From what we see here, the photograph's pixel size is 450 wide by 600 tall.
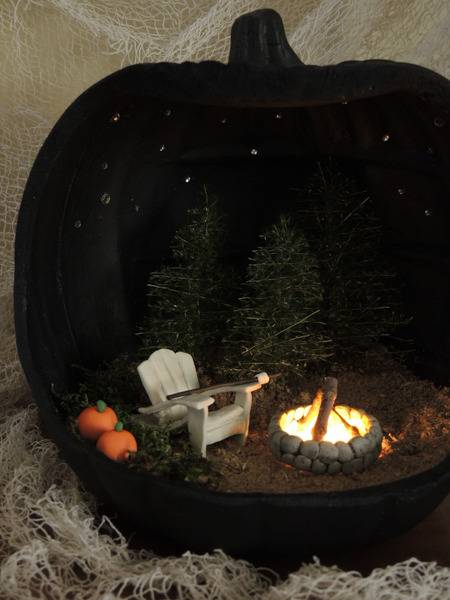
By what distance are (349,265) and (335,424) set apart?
12.7 inches

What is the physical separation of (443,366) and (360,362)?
14 cm

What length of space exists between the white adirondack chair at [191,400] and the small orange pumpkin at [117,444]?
0.08 meters

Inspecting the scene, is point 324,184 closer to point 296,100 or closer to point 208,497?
point 296,100

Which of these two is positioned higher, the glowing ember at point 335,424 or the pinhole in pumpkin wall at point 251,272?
the pinhole in pumpkin wall at point 251,272

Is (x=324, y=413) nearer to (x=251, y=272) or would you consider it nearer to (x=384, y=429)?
(x=384, y=429)

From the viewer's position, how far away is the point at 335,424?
121 cm

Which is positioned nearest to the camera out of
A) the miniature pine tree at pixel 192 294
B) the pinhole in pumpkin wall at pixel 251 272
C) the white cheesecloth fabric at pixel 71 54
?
the pinhole in pumpkin wall at pixel 251 272

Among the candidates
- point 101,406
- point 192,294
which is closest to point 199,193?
point 192,294

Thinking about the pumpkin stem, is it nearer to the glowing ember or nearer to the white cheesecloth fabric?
the white cheesecloth fabric

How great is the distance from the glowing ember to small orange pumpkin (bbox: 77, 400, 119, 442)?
240mm

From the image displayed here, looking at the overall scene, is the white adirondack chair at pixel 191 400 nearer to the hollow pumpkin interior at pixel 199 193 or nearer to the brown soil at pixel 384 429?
the brown soil at pixel 384 429

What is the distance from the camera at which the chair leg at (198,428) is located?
1155 millimetres

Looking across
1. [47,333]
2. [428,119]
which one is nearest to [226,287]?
[47,333]

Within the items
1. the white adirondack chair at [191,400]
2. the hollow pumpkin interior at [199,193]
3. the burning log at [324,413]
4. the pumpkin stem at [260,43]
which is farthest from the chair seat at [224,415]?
the pumpkin stem at [260,43]
